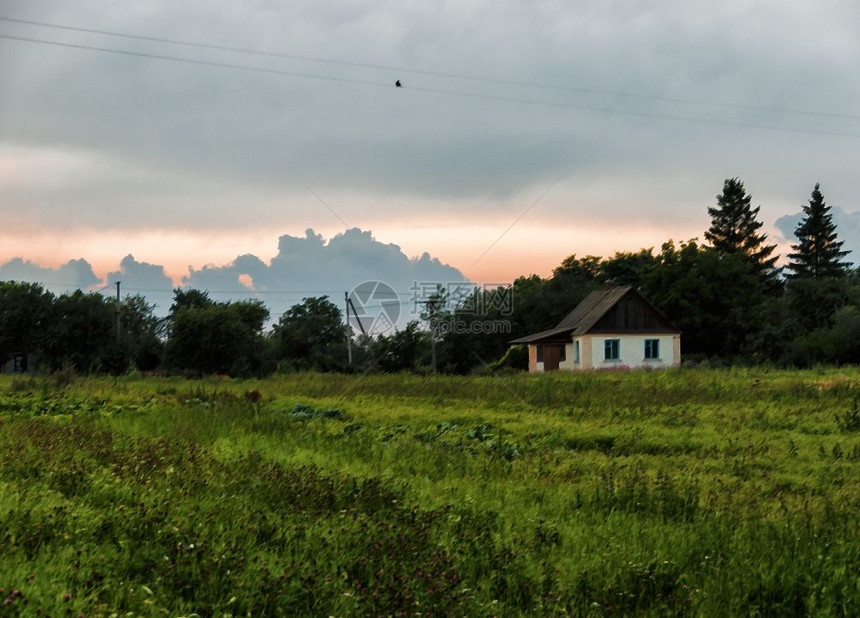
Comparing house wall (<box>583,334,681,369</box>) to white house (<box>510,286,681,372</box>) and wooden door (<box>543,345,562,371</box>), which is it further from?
wooden door (<box>543,345,562,371</box>)

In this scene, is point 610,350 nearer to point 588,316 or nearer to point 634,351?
point 634,351

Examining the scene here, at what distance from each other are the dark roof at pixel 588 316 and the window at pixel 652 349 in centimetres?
127

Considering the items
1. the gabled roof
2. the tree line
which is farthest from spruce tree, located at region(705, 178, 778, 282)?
the gabled roof

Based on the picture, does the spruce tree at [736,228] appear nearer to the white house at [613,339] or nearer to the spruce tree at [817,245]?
the spruce tree at [817,245]

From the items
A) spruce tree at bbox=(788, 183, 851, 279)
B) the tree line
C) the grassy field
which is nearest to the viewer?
the grassy field

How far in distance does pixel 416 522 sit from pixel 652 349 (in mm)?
47258

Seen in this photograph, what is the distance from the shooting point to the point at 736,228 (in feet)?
265

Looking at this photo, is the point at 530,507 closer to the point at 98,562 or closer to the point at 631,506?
the point at 631,506

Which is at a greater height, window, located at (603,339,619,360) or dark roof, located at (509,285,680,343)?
dark roof, located at (509,285,680,343)

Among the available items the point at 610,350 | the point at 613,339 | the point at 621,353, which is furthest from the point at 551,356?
the point at 621,353

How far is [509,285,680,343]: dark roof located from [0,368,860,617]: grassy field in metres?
36.5

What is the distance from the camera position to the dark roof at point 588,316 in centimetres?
4984

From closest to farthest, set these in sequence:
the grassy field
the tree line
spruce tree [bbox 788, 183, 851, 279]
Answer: the grassy field < the tree line < spruce tree [bbox 788, 183, 851, 279]

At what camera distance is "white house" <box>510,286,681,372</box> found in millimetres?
49469
